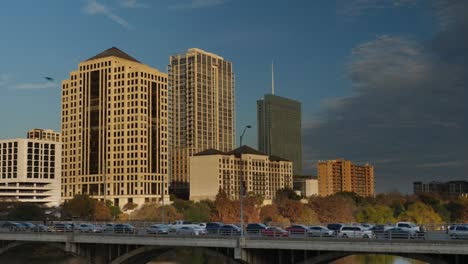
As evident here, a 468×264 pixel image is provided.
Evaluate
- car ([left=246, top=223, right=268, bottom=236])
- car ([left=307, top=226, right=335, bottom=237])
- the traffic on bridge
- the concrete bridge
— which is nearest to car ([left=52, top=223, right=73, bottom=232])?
the traffic on bridge

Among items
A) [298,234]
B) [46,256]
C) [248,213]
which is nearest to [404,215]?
[248,213]

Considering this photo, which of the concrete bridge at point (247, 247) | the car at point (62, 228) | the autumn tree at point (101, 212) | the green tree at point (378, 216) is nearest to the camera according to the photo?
the concrete bridge at point (247, 247)

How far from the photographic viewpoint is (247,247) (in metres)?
65.4

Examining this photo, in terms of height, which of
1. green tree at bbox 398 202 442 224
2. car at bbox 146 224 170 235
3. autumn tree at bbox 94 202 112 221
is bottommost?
green tree at bbox 398 202 442 224

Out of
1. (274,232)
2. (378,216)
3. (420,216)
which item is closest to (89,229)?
(274,232)

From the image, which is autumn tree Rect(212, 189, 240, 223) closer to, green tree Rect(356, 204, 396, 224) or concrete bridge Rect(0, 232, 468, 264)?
green tree Rect(356, 204, 396, 224)

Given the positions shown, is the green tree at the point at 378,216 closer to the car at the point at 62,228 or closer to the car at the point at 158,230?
the car at the point at 62,228

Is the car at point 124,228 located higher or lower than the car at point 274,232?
lower

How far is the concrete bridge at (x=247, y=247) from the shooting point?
5684 centimetres

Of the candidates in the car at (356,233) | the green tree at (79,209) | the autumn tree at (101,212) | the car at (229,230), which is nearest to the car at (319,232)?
the car at (356,233)

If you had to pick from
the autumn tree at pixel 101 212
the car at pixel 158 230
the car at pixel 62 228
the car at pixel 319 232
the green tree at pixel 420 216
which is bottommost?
the green tree at pixel 420 216

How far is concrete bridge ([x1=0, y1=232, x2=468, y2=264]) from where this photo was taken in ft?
186

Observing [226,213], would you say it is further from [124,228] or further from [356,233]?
[356,233]

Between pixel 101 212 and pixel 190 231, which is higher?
pixel 190 231
